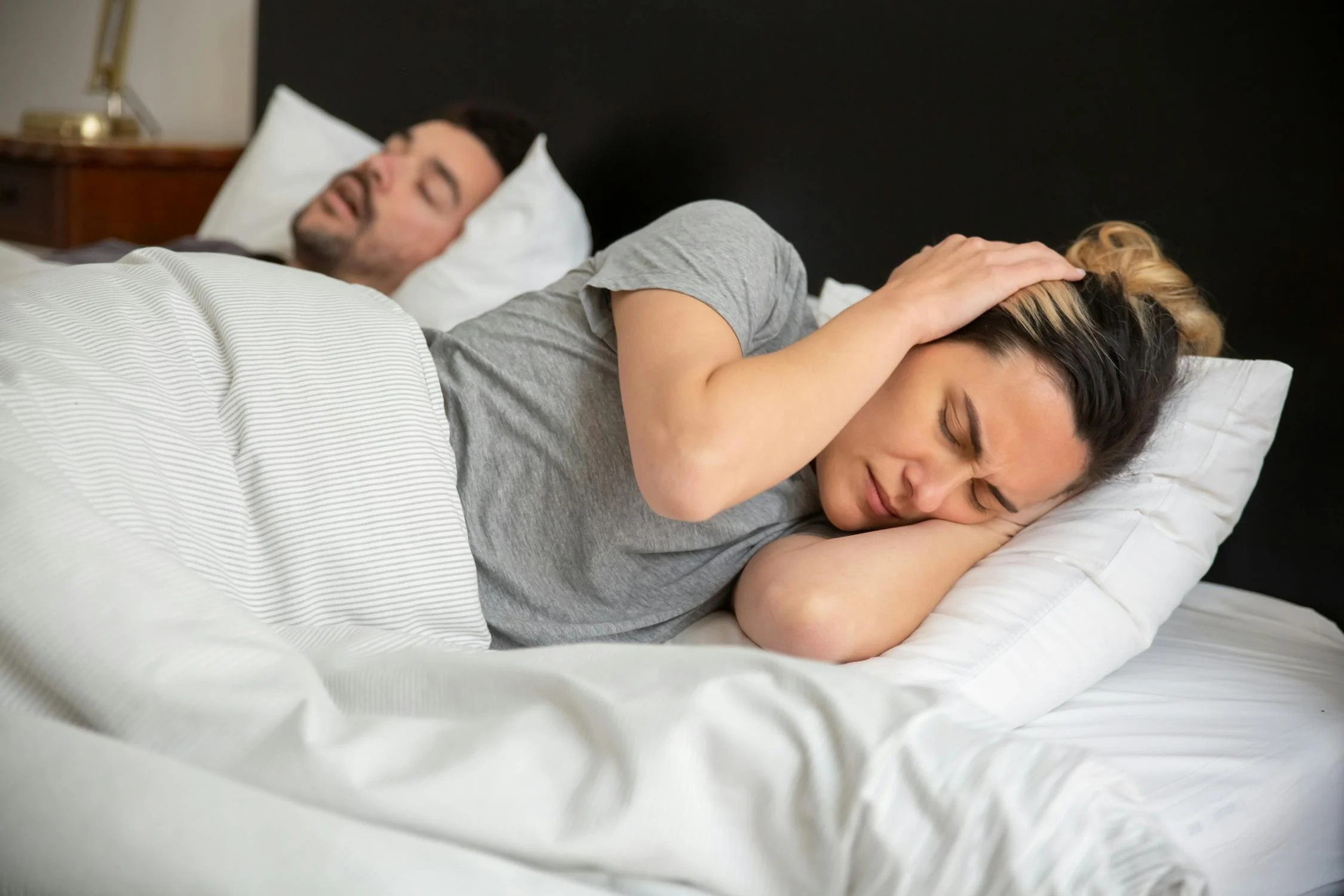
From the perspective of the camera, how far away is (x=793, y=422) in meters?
0.91

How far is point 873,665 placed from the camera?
913mm

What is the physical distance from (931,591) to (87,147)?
6.90ft

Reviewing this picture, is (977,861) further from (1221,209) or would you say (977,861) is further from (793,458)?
(1221,209)

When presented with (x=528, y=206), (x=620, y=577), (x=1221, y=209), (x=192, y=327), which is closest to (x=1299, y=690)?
(x=1221, y=209)

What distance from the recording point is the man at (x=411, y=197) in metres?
2.03

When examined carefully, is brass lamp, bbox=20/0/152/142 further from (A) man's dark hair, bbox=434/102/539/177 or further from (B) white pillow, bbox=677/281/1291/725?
(B) white pillow, bbox=677/281/1291/725

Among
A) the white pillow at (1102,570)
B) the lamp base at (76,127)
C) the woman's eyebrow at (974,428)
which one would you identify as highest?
the woman's eyebrow at (974,428)

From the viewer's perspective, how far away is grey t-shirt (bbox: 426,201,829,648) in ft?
3.35

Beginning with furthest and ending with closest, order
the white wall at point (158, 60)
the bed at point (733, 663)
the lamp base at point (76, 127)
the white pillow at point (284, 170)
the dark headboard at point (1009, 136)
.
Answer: the white wall at point (158, 60) → the lamp base at point (76, 127) → the white pillow at point (284, 170) → the dark headboard at point (1009, 136) → the bed at point (733, 663)

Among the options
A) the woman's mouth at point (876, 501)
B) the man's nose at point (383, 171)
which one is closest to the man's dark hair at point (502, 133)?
the man's nose at point (383, 171)

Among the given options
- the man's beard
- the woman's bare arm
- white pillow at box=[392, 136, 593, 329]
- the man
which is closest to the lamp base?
the man

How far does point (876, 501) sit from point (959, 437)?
101 millimetres

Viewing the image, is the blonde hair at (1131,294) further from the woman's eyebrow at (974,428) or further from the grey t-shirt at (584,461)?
the grey t-shirt at (584,461)

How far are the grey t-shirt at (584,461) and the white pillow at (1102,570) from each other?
0.29ft
